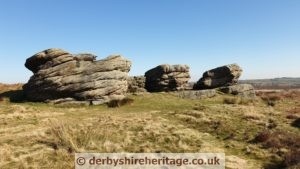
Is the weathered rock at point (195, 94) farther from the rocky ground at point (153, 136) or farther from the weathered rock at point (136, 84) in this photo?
the rocky ground at point (153, 136)

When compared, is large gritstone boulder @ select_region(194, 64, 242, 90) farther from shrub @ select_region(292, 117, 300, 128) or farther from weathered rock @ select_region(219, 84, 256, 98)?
shrub @ select_region(292, 117, 300, 128)

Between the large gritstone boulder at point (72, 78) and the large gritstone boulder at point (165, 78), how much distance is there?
8884mm

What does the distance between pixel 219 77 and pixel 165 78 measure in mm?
9285

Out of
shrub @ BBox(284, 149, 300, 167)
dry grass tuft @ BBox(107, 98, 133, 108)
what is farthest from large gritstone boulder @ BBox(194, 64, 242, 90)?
shrub @ BBox(284, 149, 300, 167)

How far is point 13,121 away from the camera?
22703 mm

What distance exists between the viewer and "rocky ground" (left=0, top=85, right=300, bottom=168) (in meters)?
14.0

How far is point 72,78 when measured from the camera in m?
34.4

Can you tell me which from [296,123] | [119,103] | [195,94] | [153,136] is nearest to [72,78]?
[119,103]

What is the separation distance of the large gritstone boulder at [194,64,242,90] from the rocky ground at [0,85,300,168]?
19.8 m

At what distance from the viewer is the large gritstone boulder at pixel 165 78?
45.2 meters

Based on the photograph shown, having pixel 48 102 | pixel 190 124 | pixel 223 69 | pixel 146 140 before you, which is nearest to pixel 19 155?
pixel 146 140

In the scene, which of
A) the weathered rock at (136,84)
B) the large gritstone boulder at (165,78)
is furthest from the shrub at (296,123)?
the weathered rock at (136,84)

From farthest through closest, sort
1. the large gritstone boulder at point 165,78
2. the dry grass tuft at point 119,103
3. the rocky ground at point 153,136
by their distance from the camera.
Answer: the large gritstone boulder at point 165,78 → the dry grass tuft at point 119,103 → the rocky ground at point 153,136

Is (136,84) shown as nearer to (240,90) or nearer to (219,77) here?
(219,77)
